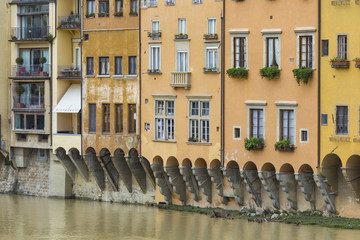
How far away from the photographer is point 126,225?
6216 centimetres

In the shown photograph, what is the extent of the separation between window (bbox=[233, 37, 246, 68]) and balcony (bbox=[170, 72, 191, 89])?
9.93 ft

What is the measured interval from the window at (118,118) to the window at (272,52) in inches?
416

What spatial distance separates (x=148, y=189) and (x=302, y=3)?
14822mm

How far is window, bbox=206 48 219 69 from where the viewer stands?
2468 inches

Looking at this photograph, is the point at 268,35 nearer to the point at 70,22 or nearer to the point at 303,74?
the point at 303,74

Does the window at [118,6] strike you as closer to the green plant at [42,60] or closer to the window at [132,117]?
the window at [132,117]

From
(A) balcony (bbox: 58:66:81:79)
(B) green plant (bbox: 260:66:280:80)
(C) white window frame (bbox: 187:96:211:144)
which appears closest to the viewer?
(B) green plant (bbox: 260:66:280:80)

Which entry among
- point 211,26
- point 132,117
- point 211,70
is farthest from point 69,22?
point 211,70

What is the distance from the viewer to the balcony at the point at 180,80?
63.6 m

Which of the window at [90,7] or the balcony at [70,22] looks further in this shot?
the balcony at [70,22]

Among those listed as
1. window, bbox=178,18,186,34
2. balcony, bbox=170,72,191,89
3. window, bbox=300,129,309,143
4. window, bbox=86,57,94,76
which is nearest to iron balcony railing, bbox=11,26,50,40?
window, bbox=86,57,94,76

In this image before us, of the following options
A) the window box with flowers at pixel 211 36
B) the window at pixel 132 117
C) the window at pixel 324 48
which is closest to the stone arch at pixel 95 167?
the window at pixel 132 117

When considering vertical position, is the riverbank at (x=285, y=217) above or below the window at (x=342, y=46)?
below

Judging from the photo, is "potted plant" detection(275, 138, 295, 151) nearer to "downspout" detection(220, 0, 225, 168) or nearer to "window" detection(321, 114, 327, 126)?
"window" detection(321, 114, 327, 126)
